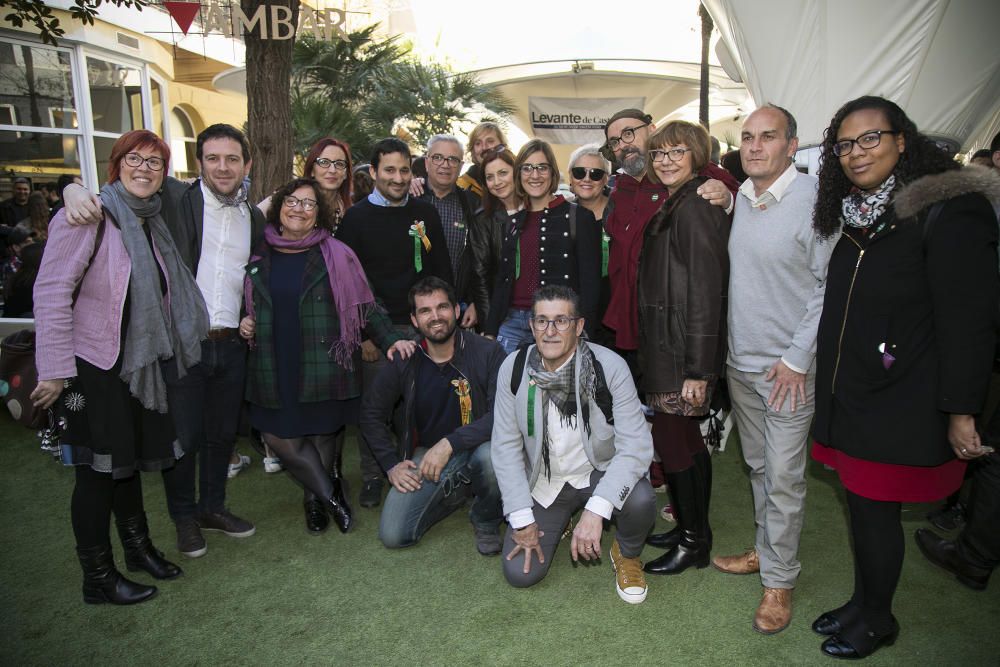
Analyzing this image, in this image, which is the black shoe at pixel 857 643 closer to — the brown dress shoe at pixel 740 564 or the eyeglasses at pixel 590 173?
the brown dress shoe at pixel 740 564

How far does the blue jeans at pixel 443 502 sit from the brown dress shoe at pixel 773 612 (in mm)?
1287

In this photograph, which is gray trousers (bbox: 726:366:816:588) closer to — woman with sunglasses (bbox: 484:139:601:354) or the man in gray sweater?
the man in gray sweater

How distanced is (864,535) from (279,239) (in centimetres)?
291

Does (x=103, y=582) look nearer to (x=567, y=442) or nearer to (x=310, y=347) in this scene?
(x=310, y=347)

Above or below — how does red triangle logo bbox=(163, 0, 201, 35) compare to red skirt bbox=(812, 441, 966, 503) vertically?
above

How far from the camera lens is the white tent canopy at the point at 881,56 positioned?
6154mm

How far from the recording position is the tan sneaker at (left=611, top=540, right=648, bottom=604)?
293 cm

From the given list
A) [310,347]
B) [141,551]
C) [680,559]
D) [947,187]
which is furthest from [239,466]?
[947,187]

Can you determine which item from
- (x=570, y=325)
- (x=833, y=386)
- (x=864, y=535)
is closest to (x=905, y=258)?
(x=833, y=386)

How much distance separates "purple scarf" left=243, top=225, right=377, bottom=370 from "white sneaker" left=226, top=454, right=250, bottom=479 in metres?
1.54

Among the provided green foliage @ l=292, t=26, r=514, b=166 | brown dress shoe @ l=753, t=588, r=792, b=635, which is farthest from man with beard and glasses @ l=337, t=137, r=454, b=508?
green foliage @ l=292, t=26, r=514, b=166

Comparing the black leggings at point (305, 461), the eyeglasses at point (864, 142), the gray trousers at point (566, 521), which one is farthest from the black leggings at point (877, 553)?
the black leggings at point (305, 461)

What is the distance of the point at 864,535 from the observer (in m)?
2.41

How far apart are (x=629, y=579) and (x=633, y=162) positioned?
208 centimetres
